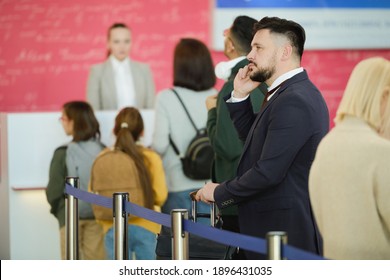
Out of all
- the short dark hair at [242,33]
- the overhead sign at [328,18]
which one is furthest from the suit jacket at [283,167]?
the overhead sign at [328,18]

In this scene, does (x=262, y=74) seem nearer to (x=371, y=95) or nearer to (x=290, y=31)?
(x=290, y=31)

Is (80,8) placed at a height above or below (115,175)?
above

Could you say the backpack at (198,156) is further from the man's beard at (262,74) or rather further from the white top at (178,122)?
the man's beard at (262,74)

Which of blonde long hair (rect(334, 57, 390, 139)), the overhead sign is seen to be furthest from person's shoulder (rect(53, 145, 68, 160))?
the overhead sign

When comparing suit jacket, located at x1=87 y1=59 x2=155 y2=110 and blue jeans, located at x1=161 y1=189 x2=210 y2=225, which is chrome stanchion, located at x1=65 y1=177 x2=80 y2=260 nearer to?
blue jeans, located at x1=161 y1=189 x2=210 y2=225

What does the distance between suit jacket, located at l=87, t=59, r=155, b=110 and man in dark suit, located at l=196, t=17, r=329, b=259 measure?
12.7 ft

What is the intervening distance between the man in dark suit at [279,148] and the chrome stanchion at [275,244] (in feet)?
2.37

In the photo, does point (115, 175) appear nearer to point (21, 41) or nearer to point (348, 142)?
point (348, 142)

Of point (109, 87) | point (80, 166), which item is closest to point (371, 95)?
point (80, 166)

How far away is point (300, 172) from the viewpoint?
3734mm
